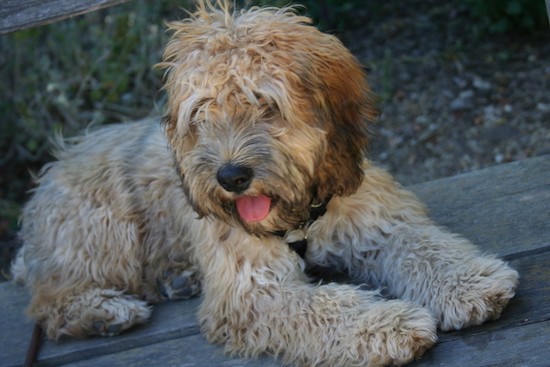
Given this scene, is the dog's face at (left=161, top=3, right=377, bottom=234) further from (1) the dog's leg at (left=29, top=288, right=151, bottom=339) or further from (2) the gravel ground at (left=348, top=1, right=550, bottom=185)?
(2) the gravel ground at (left=348, top=1, right=550, bottom=185)

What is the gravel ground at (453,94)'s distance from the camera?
5.52m

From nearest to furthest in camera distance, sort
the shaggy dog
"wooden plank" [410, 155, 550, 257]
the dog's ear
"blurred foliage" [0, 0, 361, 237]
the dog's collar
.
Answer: the shaggy dog, the dog's ear, the dog's collar, "wooden plank" [410, 155, 550, 257], "blurred foliage" [0, 0, 361, 237]

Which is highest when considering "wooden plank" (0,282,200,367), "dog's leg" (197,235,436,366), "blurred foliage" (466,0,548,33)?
"blurred foliage" (466,0,548,33)

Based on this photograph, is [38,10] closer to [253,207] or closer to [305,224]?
[253,207]

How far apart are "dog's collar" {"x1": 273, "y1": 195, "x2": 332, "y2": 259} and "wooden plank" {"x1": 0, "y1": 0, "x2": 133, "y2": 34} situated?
1.06 meters

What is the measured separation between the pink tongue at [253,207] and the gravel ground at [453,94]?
2.24 m

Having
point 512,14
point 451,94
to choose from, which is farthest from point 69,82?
point 512,14

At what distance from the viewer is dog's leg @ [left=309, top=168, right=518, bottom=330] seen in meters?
3.11

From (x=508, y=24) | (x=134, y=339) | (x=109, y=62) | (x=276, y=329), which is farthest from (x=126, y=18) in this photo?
(x=276, y=329)

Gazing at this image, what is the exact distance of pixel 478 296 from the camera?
3.09m

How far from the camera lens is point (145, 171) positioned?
403 centimetres

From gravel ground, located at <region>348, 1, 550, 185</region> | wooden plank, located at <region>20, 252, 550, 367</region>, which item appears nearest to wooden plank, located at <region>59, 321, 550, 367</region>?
wooden plank, located at <region>20, 252, 550, 367</region>

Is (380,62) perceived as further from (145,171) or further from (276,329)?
(276,329)

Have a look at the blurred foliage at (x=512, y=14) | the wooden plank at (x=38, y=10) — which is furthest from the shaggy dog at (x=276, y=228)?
the blurred foliage at (x=512, y=14)
